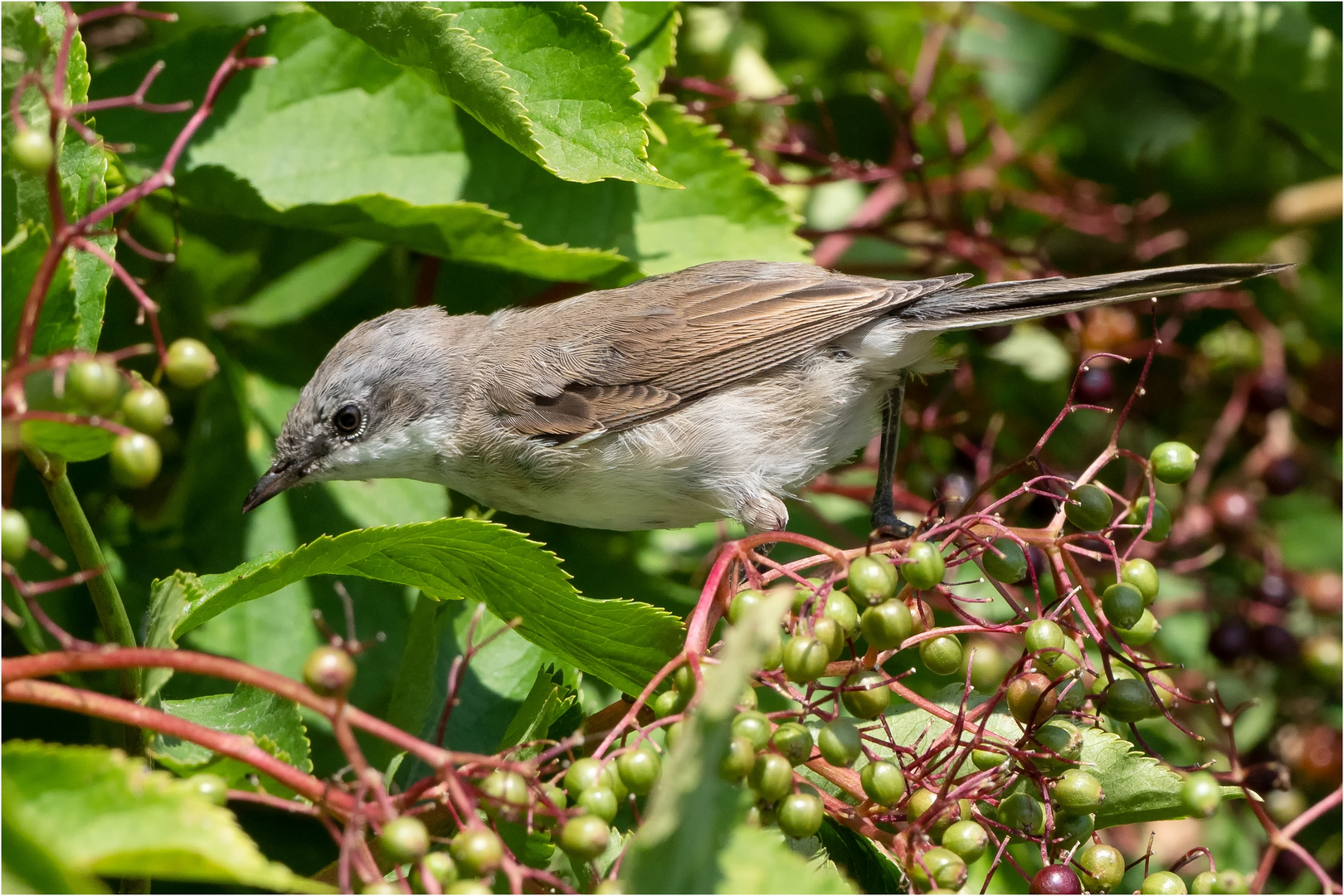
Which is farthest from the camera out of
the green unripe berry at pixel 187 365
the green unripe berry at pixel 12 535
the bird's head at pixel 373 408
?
the bird's head at pixel 373 408

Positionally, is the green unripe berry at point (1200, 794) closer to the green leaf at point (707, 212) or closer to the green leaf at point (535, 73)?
the green leaf at point (535, 73)

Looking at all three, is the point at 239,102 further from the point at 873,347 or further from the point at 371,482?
the point at 873,347

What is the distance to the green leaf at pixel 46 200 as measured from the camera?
195 centimetres

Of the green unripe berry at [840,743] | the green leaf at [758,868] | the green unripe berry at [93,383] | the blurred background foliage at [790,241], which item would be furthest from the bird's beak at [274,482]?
the green leaf at [758,868]

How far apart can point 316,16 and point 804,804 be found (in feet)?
8.18

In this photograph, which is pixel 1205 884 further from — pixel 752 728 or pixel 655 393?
pixel 655 393

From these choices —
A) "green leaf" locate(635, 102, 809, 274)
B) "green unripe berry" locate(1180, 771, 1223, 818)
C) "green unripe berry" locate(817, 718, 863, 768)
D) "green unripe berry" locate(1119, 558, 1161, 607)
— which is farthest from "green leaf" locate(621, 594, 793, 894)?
"green leaf" locate(635, 102, 809, 274)

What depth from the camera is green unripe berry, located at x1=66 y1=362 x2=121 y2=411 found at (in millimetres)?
1690

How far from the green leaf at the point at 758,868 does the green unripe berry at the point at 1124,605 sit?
1.01 meters

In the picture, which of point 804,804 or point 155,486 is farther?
point 155,486

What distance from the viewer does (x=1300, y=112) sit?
3924 millimetres

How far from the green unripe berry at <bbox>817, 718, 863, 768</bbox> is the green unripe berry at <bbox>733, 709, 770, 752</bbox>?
0.14m

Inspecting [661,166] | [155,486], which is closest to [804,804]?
[661,166]

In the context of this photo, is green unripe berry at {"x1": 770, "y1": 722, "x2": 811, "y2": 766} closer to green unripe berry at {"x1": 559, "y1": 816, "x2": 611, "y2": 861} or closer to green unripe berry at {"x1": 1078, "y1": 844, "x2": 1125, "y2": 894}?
green unripe berry at {"x1": 559, "y1": 816, "x2": 611, "y2": 861}
